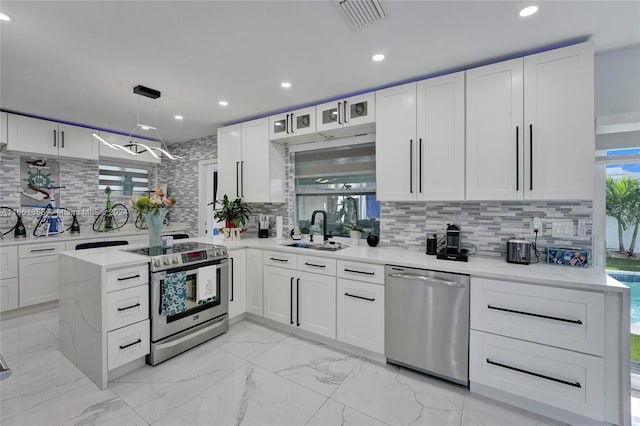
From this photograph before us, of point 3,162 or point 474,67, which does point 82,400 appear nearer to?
point 3,162

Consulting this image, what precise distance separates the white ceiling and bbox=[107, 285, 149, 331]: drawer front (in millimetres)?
1895

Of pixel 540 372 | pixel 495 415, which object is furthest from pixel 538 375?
pixel 495 415

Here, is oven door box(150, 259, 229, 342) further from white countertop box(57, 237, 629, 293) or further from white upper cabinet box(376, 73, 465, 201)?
white upper cabinet box(376, 73, 465, 201)

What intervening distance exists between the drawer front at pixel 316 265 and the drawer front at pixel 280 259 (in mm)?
79

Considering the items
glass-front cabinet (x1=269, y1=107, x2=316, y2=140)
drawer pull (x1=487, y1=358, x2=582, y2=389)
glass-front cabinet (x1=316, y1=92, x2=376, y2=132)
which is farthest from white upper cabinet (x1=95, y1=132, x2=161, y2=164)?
drawer pull (x1=487, y1=358, x2=582, y2=389)

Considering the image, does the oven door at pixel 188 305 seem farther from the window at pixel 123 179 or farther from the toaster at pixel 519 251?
the window at pixel 123 179

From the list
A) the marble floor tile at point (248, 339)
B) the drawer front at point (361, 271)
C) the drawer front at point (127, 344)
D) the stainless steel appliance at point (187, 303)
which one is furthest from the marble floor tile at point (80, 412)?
the drawer front at point (361, 271)

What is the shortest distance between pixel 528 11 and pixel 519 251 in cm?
166

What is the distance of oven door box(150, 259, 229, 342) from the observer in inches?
92.6

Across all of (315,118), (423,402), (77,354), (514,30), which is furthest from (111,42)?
(423,402)

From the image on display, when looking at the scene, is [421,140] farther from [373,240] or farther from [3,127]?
[3,127]

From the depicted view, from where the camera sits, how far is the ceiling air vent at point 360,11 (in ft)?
5.44

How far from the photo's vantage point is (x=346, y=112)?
9.70 feet

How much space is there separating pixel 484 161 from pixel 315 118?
179 cm
